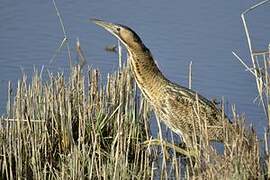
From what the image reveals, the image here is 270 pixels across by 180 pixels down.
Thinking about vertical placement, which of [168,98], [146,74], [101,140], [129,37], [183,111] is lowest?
[101,140]

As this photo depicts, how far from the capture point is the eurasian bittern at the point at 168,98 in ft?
25.0

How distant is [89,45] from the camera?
10.4 metres

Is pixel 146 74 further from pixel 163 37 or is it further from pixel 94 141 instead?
pixel 163 37

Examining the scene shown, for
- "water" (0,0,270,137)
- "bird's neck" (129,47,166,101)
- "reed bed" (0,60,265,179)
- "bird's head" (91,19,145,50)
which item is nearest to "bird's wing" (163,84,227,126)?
"bird's neck" (129,47,166,101)

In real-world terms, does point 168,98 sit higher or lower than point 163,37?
lower

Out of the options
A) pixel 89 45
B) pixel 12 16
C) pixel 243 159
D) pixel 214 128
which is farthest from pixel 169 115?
pixel 12 16

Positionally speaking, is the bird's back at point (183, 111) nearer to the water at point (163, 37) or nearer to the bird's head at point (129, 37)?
the bird's head at point (129, 37)

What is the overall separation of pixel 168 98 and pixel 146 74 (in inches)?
12.2

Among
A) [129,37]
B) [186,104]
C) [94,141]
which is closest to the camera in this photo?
[94,141]

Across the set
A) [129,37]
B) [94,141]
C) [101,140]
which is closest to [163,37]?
[129,37]

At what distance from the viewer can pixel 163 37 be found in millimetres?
10711

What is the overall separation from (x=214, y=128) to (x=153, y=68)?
77 centimetres

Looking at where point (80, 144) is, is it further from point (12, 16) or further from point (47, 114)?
point (12, 16)

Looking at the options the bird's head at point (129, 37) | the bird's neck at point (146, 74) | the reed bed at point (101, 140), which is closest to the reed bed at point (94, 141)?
the reed bed at point (101, 140)
